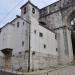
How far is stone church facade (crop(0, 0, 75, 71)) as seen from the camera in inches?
802

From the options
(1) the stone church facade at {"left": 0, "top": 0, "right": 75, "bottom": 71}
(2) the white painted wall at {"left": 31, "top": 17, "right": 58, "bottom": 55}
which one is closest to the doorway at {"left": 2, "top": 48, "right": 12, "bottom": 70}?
(1) the stone church facade at {"left": 0, "top": 0, "right": 75, "bottom": 71}

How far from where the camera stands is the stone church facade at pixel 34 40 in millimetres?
20375

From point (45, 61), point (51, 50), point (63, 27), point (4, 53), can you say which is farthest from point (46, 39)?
point (4, 53)

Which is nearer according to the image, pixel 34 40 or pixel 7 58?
pixel 34 40

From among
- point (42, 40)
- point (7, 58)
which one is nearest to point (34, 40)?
point (42, 40)

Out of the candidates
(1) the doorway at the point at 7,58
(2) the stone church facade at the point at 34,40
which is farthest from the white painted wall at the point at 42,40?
(1) the doorway at the point at 7,58

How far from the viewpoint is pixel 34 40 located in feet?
69.3

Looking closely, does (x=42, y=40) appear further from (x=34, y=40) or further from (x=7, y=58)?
(x=7, y=58)

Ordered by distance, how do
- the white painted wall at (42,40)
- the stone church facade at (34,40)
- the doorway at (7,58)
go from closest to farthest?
1. the stone church facade at (34,40)
2. the white painted wall at (42,40)
3. the doorway at (7,58)

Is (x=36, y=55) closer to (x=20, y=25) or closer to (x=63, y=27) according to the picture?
(x=20, y=25)

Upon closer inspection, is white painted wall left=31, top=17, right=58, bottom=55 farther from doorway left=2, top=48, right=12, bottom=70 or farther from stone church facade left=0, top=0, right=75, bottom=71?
doorway left=2, top=48, right=12, bottom=70

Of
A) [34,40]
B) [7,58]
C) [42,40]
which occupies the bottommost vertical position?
[7,58]

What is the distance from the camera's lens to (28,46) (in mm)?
20000

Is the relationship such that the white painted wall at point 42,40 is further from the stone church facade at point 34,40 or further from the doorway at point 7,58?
the doorway at point 7,58
